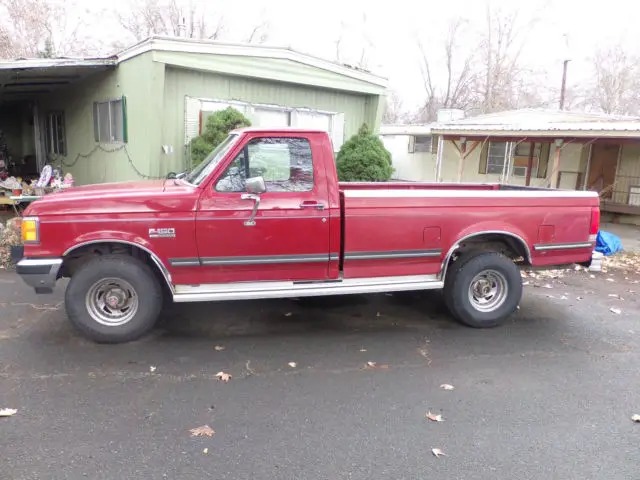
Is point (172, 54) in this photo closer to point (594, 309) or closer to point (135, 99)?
point (135, 99)

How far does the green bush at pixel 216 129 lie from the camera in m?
9.69

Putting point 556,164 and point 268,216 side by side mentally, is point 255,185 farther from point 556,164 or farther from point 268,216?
point 556,164

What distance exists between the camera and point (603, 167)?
1684 centimetres

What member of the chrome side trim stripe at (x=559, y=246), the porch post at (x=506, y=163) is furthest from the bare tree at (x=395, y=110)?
the chrome side trim stripe at (x=559, y=246)

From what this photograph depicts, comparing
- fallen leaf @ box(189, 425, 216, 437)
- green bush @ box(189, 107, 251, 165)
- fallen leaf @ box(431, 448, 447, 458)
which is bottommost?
fallen leaf @ box(189, 425, 216, 437)

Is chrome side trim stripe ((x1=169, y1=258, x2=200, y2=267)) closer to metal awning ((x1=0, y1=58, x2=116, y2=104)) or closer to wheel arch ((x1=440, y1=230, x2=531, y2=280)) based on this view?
wheel arch ((x1=440, y1=230, x2=531, y2=280))

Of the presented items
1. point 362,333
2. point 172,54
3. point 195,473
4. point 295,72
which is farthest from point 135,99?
point 195,473

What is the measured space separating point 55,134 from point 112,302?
1196 cm

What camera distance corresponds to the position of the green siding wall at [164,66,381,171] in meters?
9.76

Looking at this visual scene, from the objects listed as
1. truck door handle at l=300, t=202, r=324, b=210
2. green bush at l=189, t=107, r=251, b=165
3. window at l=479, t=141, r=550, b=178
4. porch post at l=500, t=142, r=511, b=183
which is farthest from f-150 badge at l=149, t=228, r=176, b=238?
porch post at l=500, t=142, r=511, b=183

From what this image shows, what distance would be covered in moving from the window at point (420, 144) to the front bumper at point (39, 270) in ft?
65.6

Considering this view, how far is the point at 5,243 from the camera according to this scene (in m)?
8.19

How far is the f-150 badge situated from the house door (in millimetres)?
15606

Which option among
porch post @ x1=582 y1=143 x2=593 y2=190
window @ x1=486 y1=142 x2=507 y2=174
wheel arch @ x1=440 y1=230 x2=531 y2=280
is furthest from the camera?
window @ x1=486 y1=142 x2=507 y2=174
